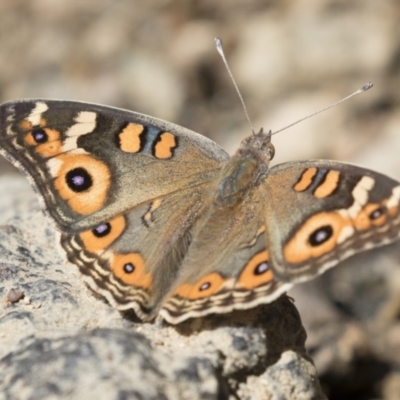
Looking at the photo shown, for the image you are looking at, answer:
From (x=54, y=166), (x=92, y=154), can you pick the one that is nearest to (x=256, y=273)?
(x=92, y=154)

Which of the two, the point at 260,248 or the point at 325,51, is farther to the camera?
the point at 325,51

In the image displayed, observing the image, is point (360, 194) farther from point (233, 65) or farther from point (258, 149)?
point (233, 65)

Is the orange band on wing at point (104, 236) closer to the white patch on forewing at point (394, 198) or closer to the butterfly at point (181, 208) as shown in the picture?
the butterfly at point (181, 208)

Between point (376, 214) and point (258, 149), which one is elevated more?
point (258, 149)

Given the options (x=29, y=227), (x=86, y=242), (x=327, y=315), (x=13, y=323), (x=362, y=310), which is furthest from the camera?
(x=362, y=310)

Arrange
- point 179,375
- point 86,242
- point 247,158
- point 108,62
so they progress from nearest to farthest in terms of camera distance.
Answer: point 179,375 < point 86,242 < point 247,158 < point 108,62

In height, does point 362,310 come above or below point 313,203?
below

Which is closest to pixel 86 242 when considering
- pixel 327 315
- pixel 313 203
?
pixel 313 203

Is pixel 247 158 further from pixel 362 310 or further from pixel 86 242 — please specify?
pixel 362 310
